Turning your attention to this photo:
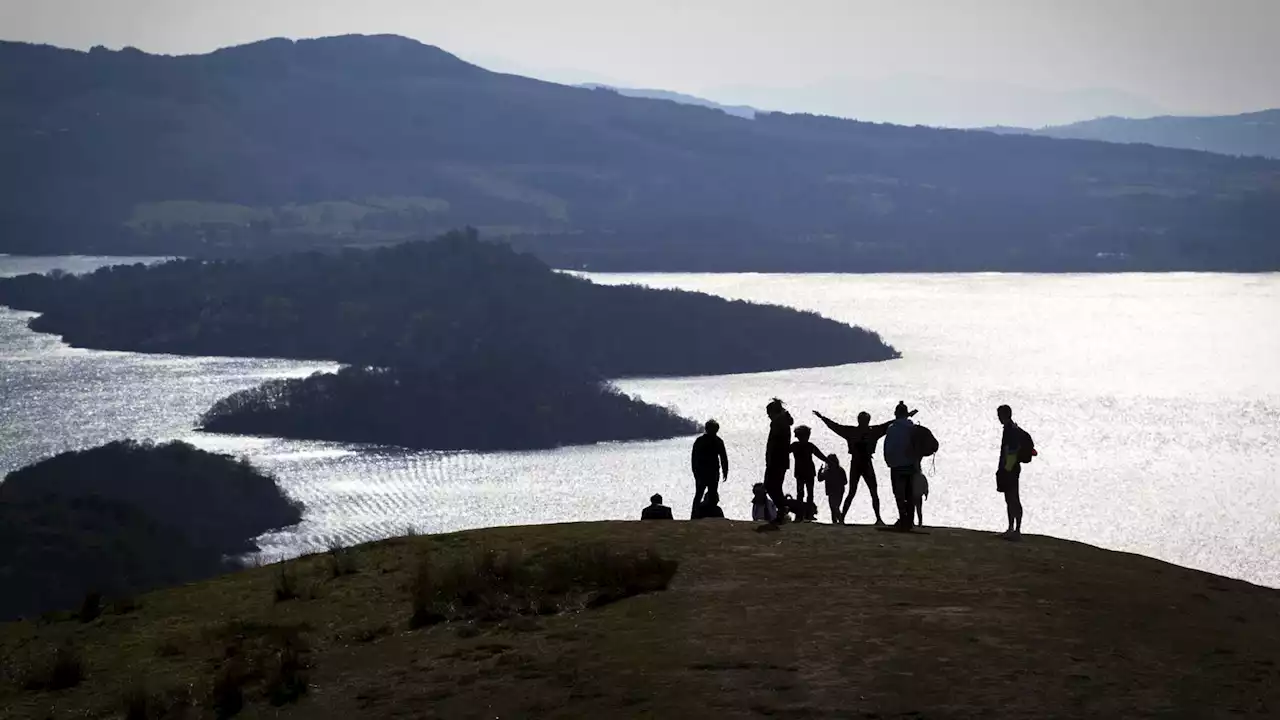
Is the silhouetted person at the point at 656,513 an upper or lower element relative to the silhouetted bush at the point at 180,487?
upper

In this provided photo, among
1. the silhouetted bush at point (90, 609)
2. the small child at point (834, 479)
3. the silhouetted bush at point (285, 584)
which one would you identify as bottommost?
the silhouetted bush at point (90, 609)

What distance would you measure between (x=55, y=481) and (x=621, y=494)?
35902 millimetres

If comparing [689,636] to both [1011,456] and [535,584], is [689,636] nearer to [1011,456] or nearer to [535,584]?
[535,584]

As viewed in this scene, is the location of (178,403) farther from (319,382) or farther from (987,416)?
(987,416)

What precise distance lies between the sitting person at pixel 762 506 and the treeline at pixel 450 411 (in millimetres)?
109240

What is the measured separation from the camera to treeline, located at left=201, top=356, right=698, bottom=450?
458 ft

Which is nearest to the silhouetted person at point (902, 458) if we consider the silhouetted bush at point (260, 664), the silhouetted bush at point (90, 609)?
the silhouetted bush at point (260, 664)

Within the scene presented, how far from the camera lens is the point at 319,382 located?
160 m

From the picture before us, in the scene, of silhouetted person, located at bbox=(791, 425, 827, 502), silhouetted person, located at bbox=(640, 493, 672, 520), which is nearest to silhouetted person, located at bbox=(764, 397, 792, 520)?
silhouetted person, located at bbox=(791, 425, 827, 502)

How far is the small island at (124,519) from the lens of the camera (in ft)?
216

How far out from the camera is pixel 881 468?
11219 cm

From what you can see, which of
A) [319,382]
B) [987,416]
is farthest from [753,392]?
[319,382]

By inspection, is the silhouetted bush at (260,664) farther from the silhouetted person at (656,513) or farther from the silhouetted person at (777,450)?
the silhouetted person at (777,450)

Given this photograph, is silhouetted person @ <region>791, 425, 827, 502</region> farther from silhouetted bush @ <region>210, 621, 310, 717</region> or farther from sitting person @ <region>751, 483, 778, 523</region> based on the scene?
silhouetted bush @ <region>210, 621, 310, 717</region>
